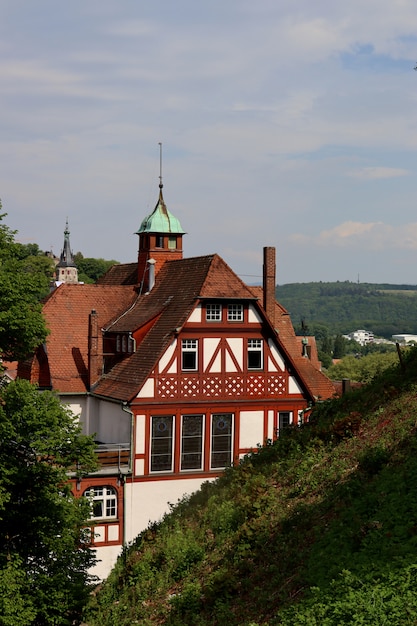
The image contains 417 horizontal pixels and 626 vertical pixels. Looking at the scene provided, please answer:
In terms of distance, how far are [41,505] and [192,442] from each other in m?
13.0

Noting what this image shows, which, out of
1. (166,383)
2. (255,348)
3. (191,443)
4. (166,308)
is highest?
(166,308)

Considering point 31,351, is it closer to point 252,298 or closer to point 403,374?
point 403,374

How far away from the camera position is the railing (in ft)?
112

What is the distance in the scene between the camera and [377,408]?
81.3 feet

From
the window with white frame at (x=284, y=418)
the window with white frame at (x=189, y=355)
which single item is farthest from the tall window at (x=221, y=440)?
the window with white frame at (x=284, y=418)

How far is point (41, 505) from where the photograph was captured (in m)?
23.7

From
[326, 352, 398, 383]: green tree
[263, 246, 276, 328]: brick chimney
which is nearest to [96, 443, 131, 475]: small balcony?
[263, 246, 276, 328]: brick chimney

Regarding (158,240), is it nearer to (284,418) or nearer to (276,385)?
(276,385)

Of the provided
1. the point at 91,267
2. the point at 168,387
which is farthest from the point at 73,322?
the point at 91,267

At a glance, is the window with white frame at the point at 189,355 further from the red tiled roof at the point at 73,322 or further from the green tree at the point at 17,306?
the green tree at the point at 17,306

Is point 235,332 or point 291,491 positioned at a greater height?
point 235,332

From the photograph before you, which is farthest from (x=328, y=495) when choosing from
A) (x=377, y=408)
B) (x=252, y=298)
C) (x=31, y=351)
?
(x=252, y=298)

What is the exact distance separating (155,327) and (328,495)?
58.3 ft

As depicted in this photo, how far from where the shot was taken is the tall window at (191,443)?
35875 mm
